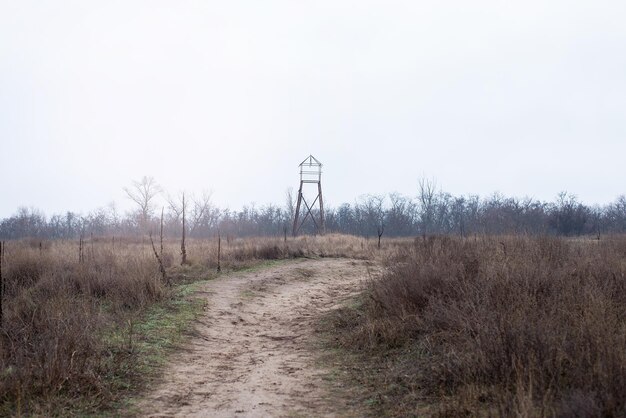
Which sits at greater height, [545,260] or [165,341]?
[545,260]

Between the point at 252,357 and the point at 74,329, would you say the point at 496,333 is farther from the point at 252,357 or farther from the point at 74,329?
the point at 74,329

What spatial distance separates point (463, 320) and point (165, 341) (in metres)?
4.78

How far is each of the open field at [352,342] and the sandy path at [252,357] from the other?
0.14 ft

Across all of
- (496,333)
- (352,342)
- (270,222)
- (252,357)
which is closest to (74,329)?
(252,357)

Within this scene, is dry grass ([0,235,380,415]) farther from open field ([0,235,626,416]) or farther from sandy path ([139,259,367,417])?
sandy path ([139,259,367,417])

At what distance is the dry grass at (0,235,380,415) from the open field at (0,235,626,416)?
3 cm

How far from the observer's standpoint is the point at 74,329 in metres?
7.45

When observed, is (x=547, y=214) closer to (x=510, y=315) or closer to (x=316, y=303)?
(x=316, y=303)

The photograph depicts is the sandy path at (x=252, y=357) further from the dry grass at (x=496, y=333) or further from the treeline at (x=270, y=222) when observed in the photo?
the treeline at (x=270, y=222)

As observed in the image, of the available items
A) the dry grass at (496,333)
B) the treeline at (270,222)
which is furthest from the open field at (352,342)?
the treeline at (270,222)

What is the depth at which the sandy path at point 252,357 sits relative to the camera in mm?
6289

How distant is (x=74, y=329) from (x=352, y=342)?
429 cm

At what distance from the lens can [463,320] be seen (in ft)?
24.3

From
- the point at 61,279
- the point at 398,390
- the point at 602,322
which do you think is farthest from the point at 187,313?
the point at 602,322
